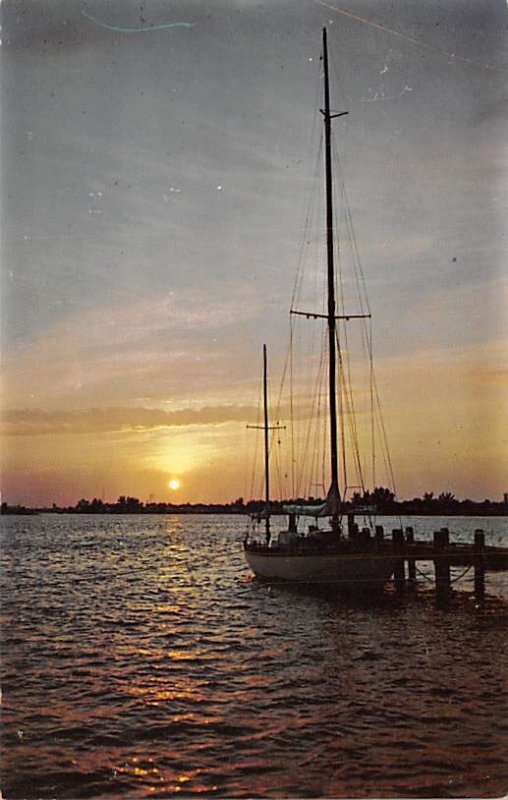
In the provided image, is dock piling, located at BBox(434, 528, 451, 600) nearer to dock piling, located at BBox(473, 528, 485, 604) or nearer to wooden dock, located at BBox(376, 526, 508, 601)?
wooden dock, located at BBox(376, 526, 508, 601)

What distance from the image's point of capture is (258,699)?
14.6m

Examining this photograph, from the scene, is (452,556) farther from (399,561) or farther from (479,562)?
(399,561)

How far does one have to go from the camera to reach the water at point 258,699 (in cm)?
1045

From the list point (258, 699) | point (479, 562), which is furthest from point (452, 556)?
point (258, 699)

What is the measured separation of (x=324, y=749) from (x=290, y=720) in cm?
172

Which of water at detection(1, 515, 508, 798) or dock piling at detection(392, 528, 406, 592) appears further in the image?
dock piling at detection(392, 528, 406, 592)

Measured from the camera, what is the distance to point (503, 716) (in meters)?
13.4

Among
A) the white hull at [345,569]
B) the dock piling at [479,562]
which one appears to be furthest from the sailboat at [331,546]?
the dock piling at [479,562]

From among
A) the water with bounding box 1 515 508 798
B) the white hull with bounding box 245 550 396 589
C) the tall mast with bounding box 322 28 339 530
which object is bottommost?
the water with bounding box 1 515 508 798

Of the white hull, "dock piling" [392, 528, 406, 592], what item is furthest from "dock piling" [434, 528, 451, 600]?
the white hull

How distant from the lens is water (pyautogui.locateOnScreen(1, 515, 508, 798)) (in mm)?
10453

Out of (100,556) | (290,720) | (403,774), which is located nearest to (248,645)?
(290,720)

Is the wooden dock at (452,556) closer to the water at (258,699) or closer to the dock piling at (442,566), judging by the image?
the dock piling at (442,566)

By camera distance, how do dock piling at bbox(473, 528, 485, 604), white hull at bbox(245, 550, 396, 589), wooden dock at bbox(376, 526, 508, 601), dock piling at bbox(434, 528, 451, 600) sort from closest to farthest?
white hull at bbox(245, 550, 396, 589)
dock piling at bbox(473, 528, 485, 604)
wooden dock at bbox(376, 526, 508, 601)
dock piling at bbox(434, 528, 451, 600)
